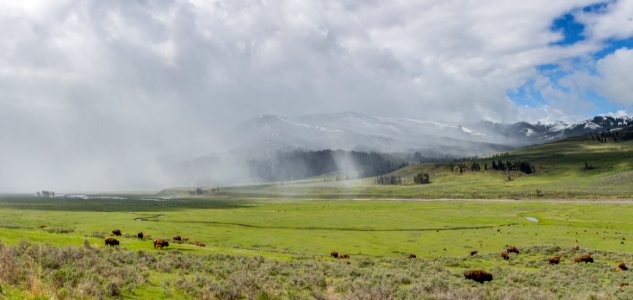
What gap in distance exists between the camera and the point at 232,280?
59.9ft

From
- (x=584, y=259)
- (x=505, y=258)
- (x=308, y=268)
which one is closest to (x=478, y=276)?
(x=308, y=268)

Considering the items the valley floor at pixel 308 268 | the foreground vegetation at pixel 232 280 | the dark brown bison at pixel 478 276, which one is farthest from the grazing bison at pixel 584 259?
the dark brown bison at pixel 478 276

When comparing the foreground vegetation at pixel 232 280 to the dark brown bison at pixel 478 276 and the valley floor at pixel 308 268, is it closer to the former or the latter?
the valley floor at pixel 308 268

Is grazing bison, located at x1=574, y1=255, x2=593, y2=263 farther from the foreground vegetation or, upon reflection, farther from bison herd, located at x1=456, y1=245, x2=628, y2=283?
the foreground vegetation

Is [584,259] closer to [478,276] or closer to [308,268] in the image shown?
[478,276]

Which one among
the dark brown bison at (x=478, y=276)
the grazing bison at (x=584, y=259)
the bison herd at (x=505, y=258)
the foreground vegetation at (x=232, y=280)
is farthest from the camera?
the grazing bison at (x=584, y=259)

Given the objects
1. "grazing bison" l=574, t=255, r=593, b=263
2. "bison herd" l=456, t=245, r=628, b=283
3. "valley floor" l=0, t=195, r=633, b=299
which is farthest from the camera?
"grazing bison" l=574, t=255, r=593, b=263

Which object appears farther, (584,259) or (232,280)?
(584,259)

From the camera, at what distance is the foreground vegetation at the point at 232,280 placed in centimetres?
1444

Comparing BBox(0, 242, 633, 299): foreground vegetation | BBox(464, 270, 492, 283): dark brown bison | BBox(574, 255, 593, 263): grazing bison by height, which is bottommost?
BBox(574, 255, 593, 263): grazing bison

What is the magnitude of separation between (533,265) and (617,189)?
17786 centimetres

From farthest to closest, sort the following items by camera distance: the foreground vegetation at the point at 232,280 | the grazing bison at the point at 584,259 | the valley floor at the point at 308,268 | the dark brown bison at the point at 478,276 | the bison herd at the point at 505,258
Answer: the grazing bison at the point at 584,259, the bison herd at the point at 505,258, the dark brown bison at the point at 478,276, the valley floor at the point at 308,268, the foreground vegetation at the point at 232,280

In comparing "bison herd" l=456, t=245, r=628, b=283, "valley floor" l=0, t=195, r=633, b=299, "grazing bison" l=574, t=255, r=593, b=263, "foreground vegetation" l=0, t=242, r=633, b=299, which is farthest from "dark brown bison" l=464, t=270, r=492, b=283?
"grazing bison" l=574, t=255, r=593, b=263

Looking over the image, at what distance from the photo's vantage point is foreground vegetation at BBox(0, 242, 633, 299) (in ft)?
47.4
